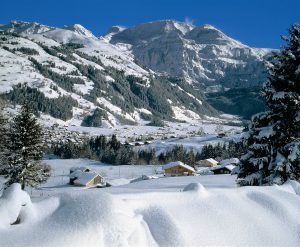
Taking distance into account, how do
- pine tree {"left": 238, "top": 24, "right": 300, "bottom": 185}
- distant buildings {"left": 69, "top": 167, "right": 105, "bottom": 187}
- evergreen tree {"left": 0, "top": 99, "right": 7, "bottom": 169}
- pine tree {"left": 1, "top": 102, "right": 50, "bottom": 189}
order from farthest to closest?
distant buildings {"left": 69, "top": 167, "right": 105, "bottom": 187} → pine tree {"left": 1, "top": 102, "right": 50, "bottom": 189} → evergreen tree {"left": 0, "top": 99, "right": 7, "bottom": 169} → pine tree {"left": 238, "top": 24, "right": 300, "bottom": 185}

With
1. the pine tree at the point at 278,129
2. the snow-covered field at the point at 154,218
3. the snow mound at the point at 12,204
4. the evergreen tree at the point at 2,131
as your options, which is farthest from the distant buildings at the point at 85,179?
the snow mound at the point at 12,204

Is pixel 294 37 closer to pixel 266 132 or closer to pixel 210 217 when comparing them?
pixel 266 132

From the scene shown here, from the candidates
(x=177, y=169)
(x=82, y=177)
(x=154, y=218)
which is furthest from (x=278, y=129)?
(x=177, y=169)

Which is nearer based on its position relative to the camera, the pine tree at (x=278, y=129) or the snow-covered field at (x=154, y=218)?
the snow-covered field at (x=154, y=218)

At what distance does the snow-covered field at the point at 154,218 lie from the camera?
5301mm

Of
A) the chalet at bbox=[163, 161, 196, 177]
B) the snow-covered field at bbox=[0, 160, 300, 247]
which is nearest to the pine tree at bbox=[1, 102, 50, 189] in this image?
the snow-covered field at bbox=[0, 160, 300, 247]

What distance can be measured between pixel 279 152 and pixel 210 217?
11.9m

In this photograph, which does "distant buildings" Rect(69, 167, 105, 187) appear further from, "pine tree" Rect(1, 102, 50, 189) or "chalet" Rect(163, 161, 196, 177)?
"pine tree" Rect(1, 102, 50, 189)

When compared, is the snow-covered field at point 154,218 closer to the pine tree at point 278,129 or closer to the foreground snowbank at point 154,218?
the foreground snowbank at point 154,218

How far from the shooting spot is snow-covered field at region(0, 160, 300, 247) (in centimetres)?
530

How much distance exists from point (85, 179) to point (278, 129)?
209 feet

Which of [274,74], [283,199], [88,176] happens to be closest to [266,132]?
[274,74]

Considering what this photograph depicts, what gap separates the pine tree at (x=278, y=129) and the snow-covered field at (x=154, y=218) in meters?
9.47

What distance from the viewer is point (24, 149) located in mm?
36906
